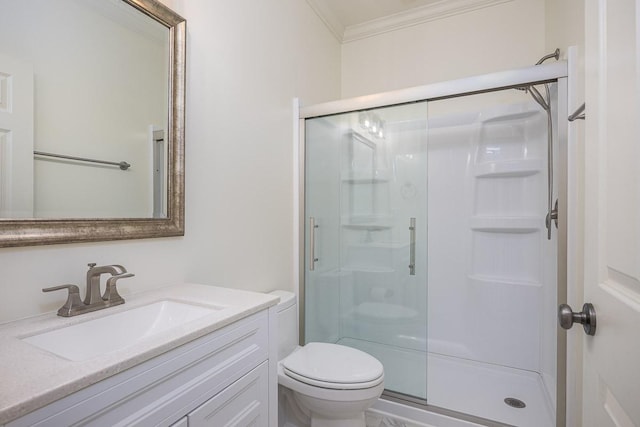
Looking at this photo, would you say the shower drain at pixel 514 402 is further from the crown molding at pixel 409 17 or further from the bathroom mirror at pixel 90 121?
the crown molding at pixel 409 17

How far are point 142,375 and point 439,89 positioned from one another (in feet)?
5.95

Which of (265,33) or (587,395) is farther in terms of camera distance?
(265,33)

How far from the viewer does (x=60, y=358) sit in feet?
2.18

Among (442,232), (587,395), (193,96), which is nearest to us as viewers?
(587,395)

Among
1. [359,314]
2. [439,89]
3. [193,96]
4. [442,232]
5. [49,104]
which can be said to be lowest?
[359,314]

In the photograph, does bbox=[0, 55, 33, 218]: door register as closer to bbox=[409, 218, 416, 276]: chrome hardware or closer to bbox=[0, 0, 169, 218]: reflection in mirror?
bbox=[0, 0, 169, 218]: reflection in mirror

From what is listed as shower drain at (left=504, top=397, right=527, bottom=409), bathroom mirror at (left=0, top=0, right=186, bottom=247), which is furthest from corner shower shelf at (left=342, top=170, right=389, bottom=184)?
shower drain at (left=504, top=397, right=527, bottom=409)

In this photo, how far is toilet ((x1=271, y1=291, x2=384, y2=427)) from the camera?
1.39 meters

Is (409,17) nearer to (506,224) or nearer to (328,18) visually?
(328,18)

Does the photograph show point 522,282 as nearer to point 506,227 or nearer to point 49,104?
point 506,227

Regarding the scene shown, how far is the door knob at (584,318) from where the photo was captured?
69 cm

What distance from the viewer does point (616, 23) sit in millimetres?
613

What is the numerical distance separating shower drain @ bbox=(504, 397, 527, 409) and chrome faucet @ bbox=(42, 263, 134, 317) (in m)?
2.12

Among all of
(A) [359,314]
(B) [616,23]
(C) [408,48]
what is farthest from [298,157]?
(B) [616,23]
